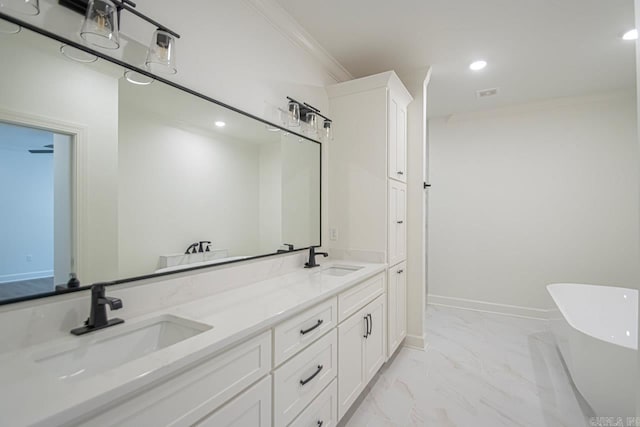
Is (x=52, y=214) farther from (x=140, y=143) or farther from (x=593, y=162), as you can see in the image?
(x=593, y=162)

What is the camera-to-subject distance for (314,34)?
2.28m

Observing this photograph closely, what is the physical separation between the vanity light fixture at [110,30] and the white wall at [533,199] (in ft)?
12.7

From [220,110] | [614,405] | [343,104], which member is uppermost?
[343,104]

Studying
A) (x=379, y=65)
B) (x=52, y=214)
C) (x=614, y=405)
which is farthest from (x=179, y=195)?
(x=614, y=405)

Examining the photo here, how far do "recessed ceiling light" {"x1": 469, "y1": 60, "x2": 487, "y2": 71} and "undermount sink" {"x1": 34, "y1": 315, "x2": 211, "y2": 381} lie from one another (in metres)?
3.11

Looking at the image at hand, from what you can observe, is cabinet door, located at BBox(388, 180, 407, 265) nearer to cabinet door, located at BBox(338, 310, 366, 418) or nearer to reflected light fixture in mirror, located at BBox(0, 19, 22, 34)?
cabinet door, located at BBox(338, 310, 366, 418)

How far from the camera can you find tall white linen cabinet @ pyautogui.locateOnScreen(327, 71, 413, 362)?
2.41m

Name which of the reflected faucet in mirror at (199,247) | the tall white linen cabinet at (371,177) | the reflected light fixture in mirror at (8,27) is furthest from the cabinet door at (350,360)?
the reflected light fixture in mirror at (8,27)

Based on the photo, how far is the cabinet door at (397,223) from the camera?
248 cm

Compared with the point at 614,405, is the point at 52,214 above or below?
above

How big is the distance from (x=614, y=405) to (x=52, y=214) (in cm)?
294

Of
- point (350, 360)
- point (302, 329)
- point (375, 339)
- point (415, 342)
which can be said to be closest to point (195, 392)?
point (302, 329)

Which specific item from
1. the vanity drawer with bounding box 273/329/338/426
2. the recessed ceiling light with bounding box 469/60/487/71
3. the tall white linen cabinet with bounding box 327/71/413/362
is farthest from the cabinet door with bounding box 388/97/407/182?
the vanity drawer with bounding box 273/329/338/426

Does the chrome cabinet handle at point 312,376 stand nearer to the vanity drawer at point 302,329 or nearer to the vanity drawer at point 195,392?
the vanity drawer at point 302,329
